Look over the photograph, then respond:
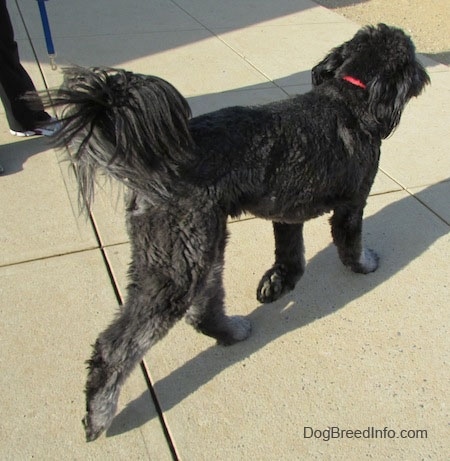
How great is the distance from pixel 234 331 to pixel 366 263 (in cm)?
98

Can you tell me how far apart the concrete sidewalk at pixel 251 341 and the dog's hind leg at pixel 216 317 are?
0.28 feet

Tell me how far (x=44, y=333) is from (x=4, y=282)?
510 millimetres

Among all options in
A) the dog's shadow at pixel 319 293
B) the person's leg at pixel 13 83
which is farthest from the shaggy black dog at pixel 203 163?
the person's leg at pixel 13 83

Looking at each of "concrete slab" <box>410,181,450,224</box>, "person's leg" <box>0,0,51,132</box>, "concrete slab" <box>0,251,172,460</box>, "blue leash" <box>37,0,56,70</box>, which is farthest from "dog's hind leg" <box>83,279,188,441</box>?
"blue leash" <box>37,0,56,70</box>

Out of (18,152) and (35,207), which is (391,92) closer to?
(35,207)

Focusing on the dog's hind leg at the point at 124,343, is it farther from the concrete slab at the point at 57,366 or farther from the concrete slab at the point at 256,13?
the concrete slab at the point at 256,13

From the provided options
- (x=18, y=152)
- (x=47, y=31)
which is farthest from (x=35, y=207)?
(x=47, y=31)

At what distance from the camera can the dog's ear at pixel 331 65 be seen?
105 inches

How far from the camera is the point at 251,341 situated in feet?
9.02

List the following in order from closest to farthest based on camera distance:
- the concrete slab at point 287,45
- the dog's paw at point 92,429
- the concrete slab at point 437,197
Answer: the dog's paw at point 92,429 < the concrete slab at point 437,197 < the concrete slab at point 287,45

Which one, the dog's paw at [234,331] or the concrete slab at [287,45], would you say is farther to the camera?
the concrete slab at [287,45]

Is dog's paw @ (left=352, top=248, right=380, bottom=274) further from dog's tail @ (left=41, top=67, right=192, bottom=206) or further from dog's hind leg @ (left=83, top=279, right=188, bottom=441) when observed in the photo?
dog's tail @ (left=41, top=67, right=192, bottom=206)

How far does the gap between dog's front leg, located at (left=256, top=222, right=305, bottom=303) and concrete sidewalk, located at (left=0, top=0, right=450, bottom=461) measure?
0.25 ft

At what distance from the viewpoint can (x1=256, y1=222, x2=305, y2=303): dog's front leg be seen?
2.96 m
